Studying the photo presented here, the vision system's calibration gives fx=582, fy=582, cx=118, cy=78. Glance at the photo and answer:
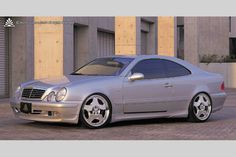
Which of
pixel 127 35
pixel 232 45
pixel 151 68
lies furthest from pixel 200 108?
pixel 232 45

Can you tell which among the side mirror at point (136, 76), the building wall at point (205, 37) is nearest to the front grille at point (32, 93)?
the side mirror at point (136, 76)

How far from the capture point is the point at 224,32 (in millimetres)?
46938

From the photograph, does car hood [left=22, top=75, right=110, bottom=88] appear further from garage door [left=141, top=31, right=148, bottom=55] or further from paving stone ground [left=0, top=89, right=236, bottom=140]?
garage door [left=141, top=31, right=148, bottom=55]

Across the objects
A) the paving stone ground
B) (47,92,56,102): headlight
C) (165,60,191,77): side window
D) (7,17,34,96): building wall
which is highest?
(7,17,34,96): building wall

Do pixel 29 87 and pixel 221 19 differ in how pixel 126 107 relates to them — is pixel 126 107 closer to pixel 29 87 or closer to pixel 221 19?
pixel 29 87

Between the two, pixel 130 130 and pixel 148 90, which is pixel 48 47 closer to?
pixel 148 90

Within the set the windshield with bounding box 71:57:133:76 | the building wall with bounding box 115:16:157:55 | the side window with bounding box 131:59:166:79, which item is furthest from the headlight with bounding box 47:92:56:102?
the building wall with bounding box 115:16:157:55

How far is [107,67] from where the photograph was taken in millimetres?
10859

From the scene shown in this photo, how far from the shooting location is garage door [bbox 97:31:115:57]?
27.4 metres

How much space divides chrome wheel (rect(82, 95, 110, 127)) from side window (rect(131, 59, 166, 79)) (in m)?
0.98

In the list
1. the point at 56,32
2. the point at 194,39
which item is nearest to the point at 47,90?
the point at 56,32

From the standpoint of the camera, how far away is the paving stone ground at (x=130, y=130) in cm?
898

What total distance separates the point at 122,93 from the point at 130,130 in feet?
2.40

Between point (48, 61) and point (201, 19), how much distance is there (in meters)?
30.5
